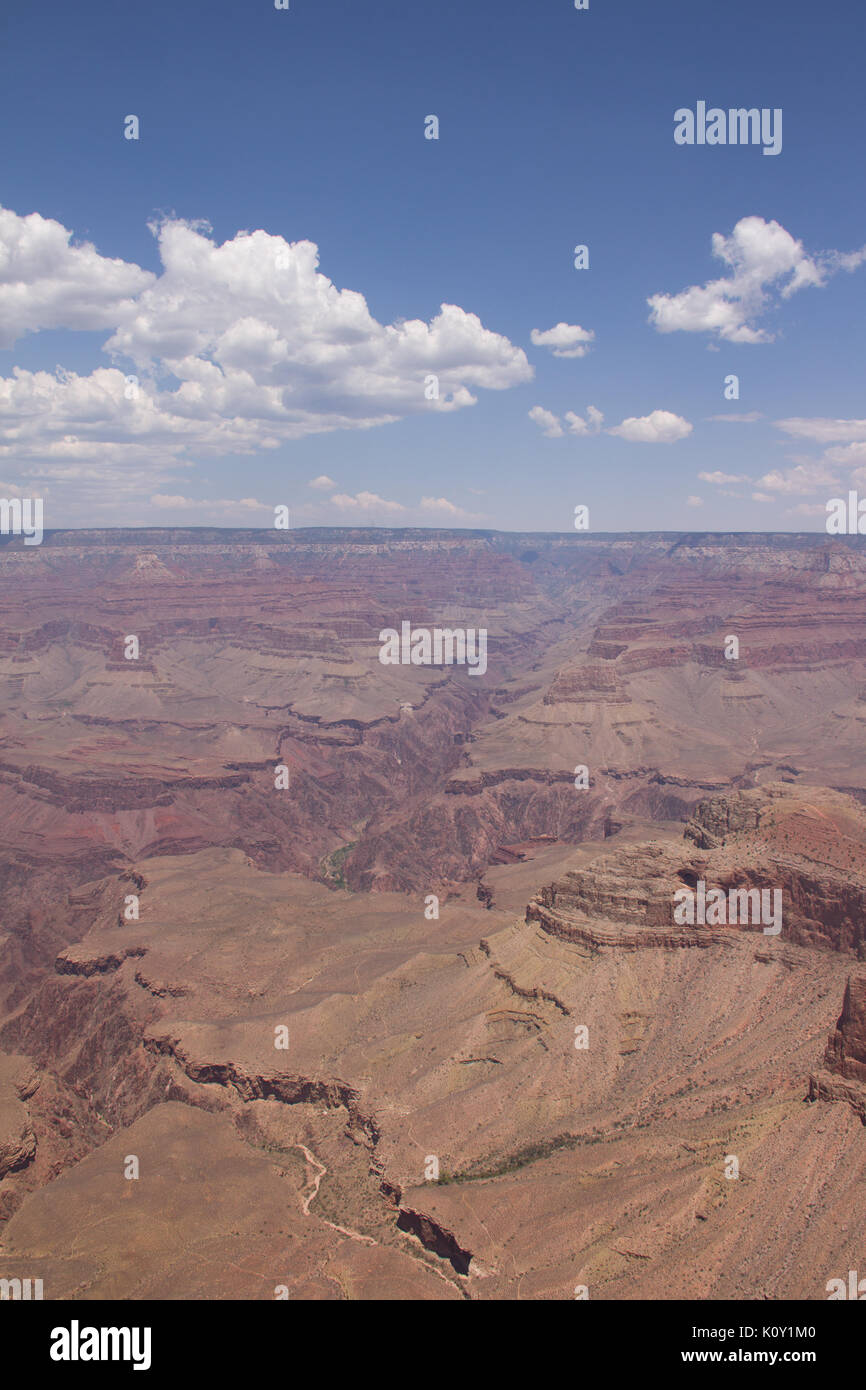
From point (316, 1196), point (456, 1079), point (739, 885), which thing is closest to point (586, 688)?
point (739, 885)

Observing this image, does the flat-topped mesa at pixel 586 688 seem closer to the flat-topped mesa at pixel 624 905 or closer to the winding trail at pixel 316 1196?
the flat-topped mesa at pixel 624 905

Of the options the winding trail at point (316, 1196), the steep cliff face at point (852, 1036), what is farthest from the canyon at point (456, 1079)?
the winding trail at point (316, 1196)

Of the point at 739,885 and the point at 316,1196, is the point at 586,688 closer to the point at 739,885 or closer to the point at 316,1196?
the point at 739,885

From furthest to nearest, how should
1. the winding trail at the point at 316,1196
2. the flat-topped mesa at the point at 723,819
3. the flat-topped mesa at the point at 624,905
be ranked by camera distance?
the flat-topped mesa at the point at 723,819 → the flat-topped mesa at the point at 624,905 → the winding trail at the point at 316,1196

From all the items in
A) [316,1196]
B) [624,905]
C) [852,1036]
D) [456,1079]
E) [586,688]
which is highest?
[586,688]

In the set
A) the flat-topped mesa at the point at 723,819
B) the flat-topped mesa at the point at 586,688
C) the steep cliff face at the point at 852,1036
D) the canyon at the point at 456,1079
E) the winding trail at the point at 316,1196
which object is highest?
the flat-topped mesa at the point at 586,688

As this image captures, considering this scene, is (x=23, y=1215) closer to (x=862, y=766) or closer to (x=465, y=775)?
(x=465, y=775)

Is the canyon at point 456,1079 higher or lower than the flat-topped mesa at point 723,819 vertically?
lower

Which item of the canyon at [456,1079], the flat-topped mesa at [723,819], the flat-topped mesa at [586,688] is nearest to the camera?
the canyon at [456,1079]

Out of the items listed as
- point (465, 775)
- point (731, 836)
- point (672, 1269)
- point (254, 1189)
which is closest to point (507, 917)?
point (731, 836)

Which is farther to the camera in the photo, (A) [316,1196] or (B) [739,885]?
→ (B) [739,885]

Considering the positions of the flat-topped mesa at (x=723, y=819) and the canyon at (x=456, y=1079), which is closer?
the canyon at (x=456, y=1079)

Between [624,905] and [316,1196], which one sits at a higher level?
[624,905]
